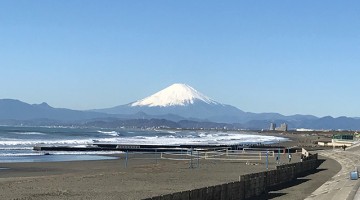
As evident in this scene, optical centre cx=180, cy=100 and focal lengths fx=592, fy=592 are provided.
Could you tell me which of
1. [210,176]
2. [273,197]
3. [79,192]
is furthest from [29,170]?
[273,197]

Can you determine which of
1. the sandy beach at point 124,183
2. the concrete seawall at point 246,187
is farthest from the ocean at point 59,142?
the concrete seawall at point 246,187

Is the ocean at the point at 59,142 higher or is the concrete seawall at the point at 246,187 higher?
the ocean at the point at 59,142

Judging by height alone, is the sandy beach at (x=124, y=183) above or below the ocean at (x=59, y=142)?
below

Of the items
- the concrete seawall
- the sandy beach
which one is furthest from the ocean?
the concrete seawall

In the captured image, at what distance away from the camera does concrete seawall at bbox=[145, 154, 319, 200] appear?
18781 mm

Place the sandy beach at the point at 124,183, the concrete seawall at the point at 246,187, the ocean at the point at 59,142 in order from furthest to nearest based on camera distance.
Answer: the ocean at the point at 59,142 < the sandy beach at the point at 124,183 < the concrete seawall at the point at 246,187

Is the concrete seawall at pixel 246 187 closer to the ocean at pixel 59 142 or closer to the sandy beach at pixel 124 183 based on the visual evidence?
the sandy beach at pixel 124 183

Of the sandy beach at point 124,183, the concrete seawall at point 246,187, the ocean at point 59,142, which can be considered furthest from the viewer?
the ocean at point 59,142

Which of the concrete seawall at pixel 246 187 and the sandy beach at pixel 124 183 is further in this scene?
the sandy beach at pixel 124 183

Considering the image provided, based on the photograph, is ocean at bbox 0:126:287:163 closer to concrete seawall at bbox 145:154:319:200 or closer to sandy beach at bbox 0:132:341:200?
sandy beach at bbox 0:132:341:200

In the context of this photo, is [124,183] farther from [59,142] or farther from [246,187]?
[59,142]

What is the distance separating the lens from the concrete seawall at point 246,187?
61.6 ft

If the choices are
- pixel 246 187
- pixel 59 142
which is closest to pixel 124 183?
pixel 246 187

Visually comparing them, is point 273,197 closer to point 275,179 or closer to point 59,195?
point 275,179
